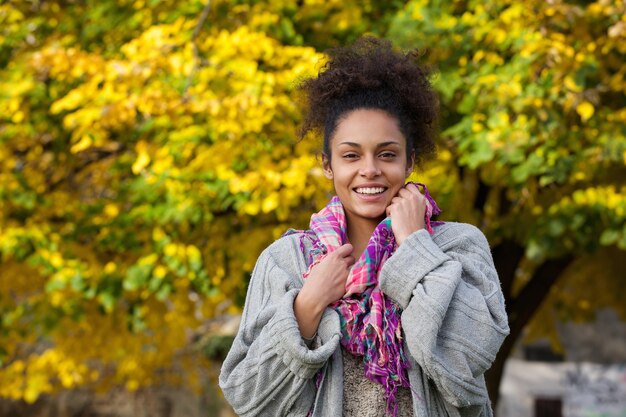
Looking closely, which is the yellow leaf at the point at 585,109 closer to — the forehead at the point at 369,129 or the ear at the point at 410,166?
the ear at the point at 410,166

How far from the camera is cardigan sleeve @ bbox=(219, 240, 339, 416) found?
2.47m

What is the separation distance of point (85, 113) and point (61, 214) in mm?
1463

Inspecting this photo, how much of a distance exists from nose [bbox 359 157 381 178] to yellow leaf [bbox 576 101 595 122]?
4021 mm

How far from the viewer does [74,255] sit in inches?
306

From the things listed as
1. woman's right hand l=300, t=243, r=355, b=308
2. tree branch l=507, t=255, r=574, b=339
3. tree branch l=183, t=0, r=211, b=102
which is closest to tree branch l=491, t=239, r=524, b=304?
tree branch l=507, t=255, r=574, b=339

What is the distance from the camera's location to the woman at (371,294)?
2459mm

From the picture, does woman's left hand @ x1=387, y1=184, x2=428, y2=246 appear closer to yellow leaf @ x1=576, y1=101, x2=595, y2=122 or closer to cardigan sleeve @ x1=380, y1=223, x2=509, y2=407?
cardigan sleeve @ x1=380, y1=223, x2=509, y2=407

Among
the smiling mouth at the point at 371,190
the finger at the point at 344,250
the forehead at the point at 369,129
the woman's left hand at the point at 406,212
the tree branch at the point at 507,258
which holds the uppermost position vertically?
the forehead at the point at 369,129

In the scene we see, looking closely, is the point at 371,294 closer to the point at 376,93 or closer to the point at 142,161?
the point at 376,93

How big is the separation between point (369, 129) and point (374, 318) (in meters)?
→ 0.45

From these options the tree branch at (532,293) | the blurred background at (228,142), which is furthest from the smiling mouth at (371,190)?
the tree branch at (532,293)

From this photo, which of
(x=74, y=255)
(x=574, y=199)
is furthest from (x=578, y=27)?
(x=74, y=255)

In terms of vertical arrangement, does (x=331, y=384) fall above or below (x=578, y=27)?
below

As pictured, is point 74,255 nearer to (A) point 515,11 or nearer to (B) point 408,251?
(A) point 515,11
